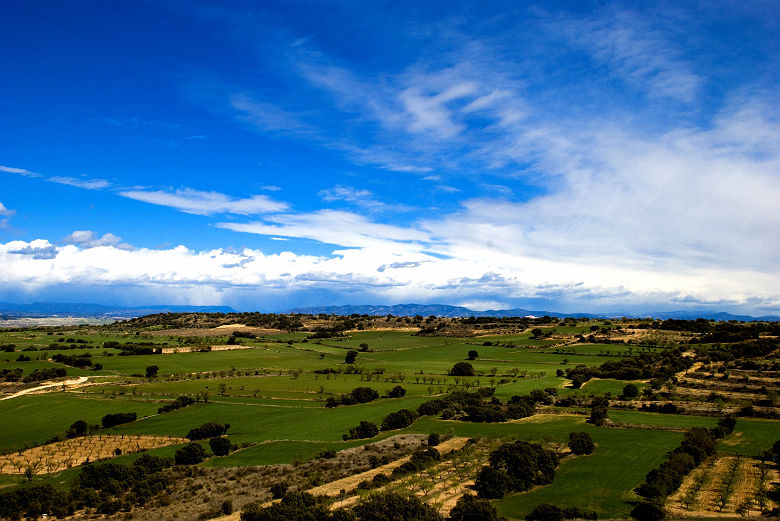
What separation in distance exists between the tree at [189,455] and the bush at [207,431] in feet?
24.3

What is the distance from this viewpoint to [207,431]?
174ft

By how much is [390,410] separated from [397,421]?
6.81 meters

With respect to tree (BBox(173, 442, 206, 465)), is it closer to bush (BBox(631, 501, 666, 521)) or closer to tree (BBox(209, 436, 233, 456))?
tree (BBox(209, 436, 233, 456))

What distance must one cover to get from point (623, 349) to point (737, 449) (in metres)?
70.2

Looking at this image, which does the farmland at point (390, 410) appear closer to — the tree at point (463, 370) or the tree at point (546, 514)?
the tree at point (463, 370)

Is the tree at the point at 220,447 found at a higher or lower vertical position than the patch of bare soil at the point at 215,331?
lower

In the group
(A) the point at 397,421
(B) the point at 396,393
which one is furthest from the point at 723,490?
(B) the point at 396,393

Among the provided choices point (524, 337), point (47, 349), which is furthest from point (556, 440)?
point (47, 349)

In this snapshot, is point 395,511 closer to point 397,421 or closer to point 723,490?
point 723,490

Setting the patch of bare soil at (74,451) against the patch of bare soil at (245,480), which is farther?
Result: the patch of bare soil at (74,451)

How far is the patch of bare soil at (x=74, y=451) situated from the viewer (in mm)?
44969

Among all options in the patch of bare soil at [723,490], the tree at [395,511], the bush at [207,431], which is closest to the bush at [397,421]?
the bush at [207,431]

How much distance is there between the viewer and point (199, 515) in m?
32.9

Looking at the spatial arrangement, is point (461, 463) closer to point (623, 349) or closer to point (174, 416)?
point (174, 416)
